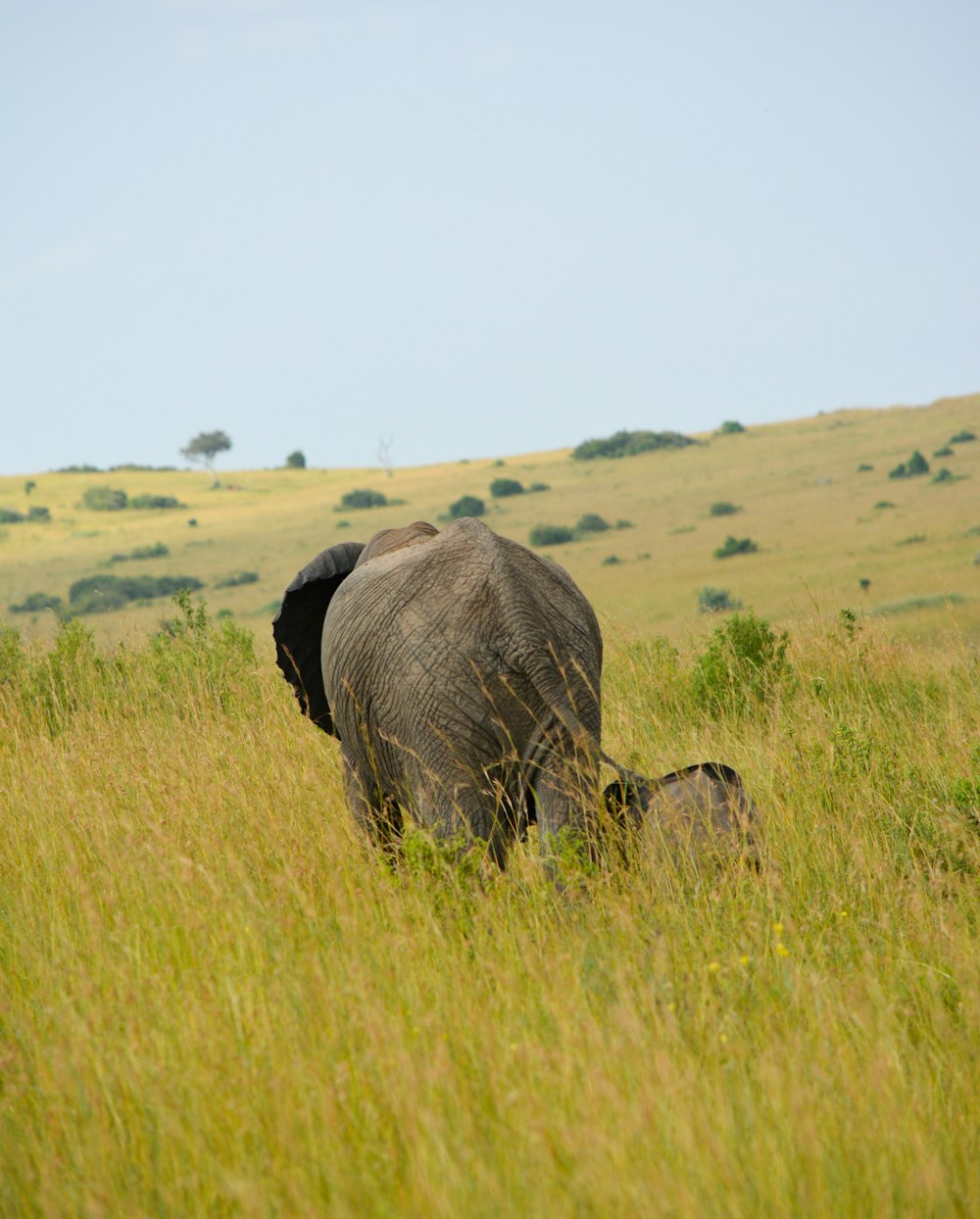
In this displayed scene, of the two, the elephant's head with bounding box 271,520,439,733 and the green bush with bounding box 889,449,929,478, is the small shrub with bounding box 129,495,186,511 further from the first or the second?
the elephant's head with bounding box 271,520,439,733

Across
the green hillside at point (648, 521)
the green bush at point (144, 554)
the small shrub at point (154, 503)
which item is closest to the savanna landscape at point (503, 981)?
the green hillside at point (648, 521)

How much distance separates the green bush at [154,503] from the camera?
6575 cm

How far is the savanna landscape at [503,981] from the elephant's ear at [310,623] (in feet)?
1.80

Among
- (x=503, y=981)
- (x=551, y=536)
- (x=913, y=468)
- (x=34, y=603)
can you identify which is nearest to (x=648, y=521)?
(x=551, y=536)

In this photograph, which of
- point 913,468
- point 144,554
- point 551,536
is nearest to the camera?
point 551,536

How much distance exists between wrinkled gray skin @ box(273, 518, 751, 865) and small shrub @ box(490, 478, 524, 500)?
55.2m

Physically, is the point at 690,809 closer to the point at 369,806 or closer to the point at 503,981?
the point at 503,981

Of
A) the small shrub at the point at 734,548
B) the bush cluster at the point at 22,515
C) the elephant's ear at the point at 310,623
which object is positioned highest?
the bush cluster at the point at 22,515

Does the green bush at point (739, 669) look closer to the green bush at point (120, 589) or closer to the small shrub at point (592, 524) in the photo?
the green bush at point (120, 589)

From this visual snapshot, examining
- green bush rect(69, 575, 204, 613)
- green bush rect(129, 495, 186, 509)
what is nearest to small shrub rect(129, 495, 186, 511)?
green bush rect(129, 495, 186, 509)

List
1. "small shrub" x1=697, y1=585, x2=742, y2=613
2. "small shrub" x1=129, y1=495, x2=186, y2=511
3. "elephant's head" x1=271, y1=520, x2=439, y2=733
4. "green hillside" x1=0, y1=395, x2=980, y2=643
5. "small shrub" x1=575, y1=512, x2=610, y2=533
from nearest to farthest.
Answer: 1. "elephant's head" x1=271, y1=520, x2=439, y2=733
2. "small shrub" x1=697, y1=585, x2=742, y2=613
3. "green hillside" x1=0, y1=395, x2=980, y2=643
4. "small shrub" x1=575, y1=512, x2=610, y2=533
5. "small shrub" x1=129, y1=495, x2=186, y2=511

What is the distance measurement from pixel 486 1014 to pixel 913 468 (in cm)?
4836

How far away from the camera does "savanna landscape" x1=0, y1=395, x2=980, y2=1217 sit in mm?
2729

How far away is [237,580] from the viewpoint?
42.4 meters
